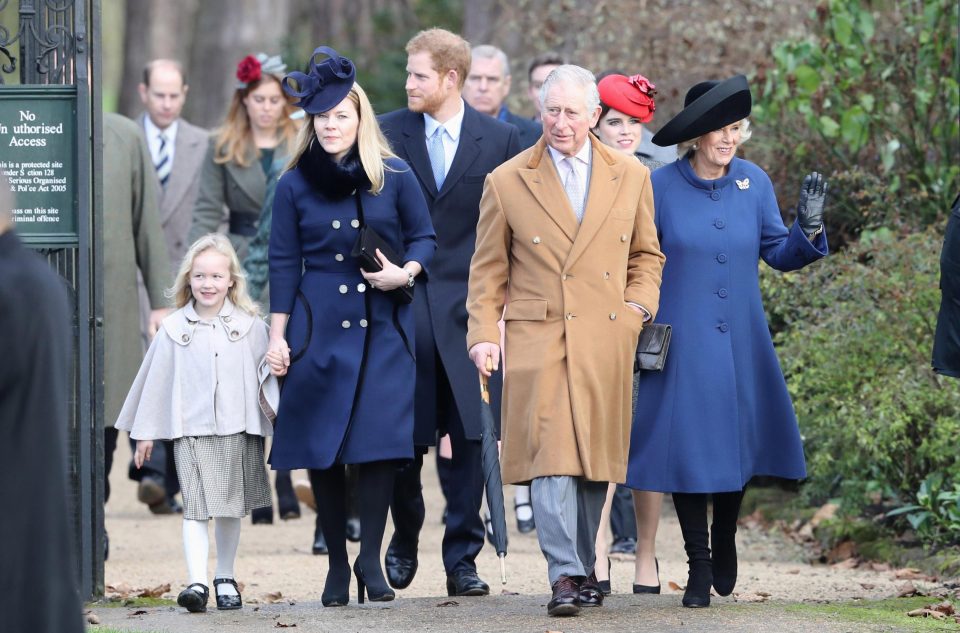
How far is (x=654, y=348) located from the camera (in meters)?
6.93

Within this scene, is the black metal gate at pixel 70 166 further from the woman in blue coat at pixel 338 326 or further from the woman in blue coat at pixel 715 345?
the woman in blue coat at pixel 715 345

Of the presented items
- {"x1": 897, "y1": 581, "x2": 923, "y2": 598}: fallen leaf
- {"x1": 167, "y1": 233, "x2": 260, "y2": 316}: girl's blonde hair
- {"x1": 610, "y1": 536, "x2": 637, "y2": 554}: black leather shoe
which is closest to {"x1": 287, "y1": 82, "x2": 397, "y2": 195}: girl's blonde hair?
{"x1": 167, "y1": 233, "x2": 260, "y2": 316}: girl's blonde hair

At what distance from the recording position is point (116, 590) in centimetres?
806

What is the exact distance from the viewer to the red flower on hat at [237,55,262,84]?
10.0 meters

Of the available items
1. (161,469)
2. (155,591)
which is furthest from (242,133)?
(155,591)

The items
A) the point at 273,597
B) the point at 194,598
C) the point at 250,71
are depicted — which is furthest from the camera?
the point at 250,71

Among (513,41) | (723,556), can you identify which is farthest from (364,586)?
(513,41)

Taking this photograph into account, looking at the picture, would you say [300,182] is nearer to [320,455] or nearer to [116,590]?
[320,455]

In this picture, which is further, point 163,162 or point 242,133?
point 163,162

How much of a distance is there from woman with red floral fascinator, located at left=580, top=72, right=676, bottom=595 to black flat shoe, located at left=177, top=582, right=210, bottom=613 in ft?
4.77

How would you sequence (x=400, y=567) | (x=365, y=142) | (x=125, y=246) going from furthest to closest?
1. (x=125, y=246)
2. (x=400, y=567)
3. (x=365, y=142)

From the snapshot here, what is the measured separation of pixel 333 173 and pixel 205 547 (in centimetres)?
148

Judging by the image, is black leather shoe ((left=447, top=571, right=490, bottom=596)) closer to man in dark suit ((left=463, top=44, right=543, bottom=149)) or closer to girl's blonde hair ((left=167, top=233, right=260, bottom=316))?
girl's blonde hair ((left=167, top=233, right=260, bottom=316))

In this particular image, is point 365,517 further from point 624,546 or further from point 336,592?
point 624,546
